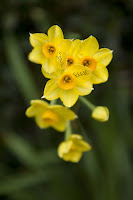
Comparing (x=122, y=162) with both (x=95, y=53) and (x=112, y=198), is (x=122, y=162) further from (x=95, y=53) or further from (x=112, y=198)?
(x=95, y=53)

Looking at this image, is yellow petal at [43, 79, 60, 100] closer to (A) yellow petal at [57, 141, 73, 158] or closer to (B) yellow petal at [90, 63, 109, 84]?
(B) yellow petal at [90, 63, 109, 84]

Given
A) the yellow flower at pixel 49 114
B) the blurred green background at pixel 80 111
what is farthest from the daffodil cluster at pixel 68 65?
the blurred green background at pixel 80 111

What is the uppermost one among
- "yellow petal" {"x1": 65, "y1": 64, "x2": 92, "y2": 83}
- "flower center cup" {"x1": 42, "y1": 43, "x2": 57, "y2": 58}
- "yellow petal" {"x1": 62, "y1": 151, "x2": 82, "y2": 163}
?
"flower center cup" {"x1": 42, "y1": 43, "x2": 57, "y2": 58}

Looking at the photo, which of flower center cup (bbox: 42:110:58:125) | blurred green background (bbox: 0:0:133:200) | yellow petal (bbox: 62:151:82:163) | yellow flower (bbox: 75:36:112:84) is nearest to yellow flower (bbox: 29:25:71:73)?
yellow flower (bbox: 75:36:112:84)

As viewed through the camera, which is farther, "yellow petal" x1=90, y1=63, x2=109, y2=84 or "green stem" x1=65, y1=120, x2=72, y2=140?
"green stem" x1=65, y1=120, x2=72, y2=140

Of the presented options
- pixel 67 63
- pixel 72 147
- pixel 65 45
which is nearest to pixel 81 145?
pixel 72 147

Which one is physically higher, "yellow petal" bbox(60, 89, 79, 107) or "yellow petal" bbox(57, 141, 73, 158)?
"yellow petal" bbox(60, 89, 79, 107)

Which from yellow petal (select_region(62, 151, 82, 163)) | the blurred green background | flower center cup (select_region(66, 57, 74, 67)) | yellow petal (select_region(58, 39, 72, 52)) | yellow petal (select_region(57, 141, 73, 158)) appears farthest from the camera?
the blurred green background

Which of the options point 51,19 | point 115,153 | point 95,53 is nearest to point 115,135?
point 115,153
